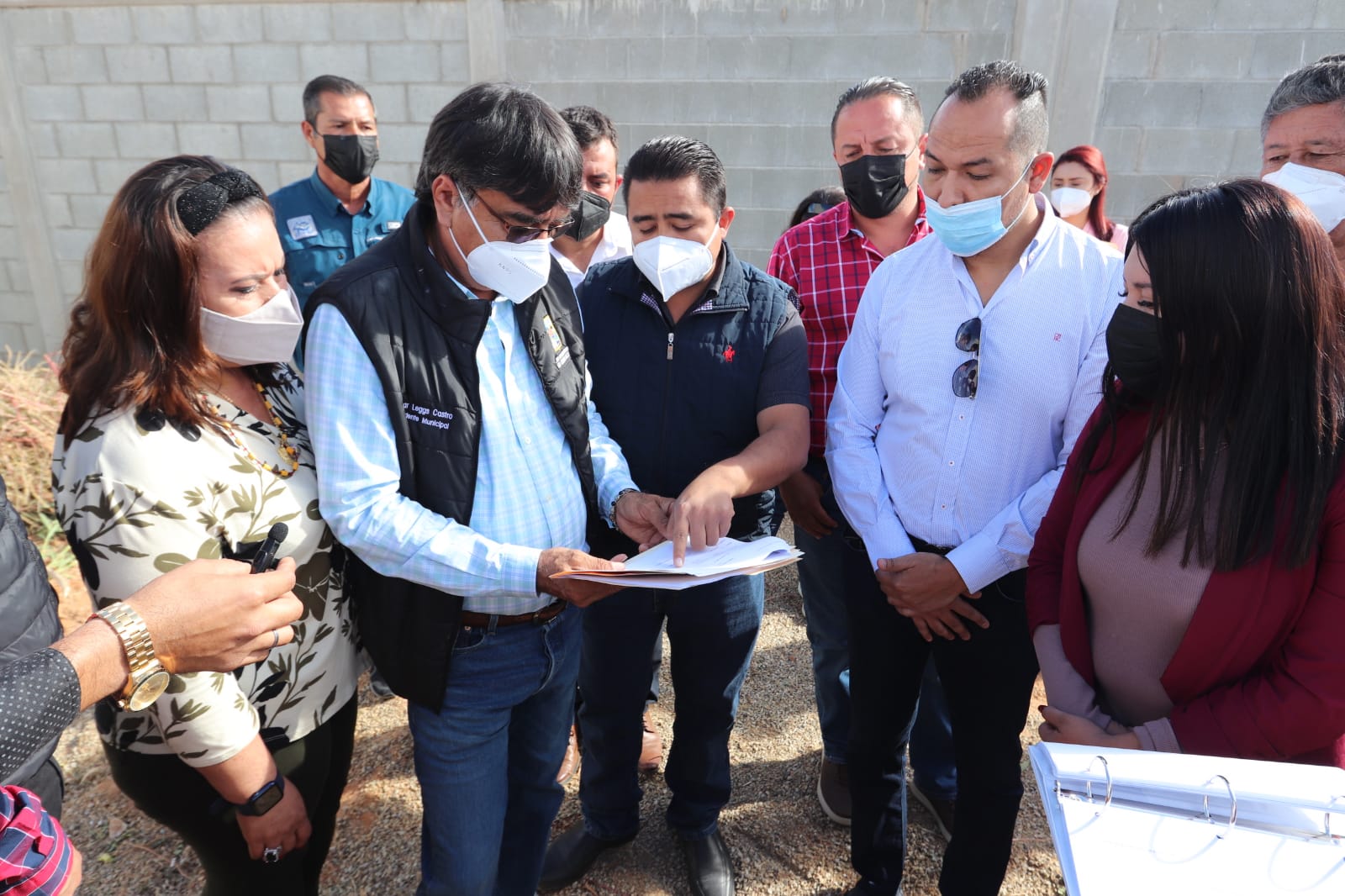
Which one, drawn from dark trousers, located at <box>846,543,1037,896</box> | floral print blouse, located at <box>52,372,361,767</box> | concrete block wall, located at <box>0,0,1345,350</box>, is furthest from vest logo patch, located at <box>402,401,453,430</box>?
concrete block wall, located at <box>0,0,1345,350</box>

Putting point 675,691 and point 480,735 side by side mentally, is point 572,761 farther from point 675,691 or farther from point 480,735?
point 480,735

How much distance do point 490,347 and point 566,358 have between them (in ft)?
0.81

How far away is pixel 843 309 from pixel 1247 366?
1.44 meters

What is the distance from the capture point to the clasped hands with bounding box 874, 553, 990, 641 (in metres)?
1.99

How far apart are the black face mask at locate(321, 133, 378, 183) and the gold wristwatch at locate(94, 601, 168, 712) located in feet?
11.0

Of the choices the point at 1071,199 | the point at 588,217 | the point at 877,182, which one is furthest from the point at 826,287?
the point at 1071,199

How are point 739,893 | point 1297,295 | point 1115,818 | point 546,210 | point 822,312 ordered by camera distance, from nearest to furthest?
1. point 1115,818
2. point 1297,295
3. point 546,210
4. point 739,893
5. point 822,312

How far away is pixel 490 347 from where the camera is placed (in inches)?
70.1

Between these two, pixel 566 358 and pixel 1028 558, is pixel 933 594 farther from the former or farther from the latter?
pixel 566 358

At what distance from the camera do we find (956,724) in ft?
7.06

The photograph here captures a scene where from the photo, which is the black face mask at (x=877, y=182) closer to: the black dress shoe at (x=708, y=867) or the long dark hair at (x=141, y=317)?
the long dark hair at (x=141, y=317)

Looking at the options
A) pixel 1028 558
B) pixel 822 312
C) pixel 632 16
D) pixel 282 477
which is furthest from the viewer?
pixel 632 16

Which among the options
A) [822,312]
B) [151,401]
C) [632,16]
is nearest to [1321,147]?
[822,312]

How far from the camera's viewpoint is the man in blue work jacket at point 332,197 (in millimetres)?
3977
